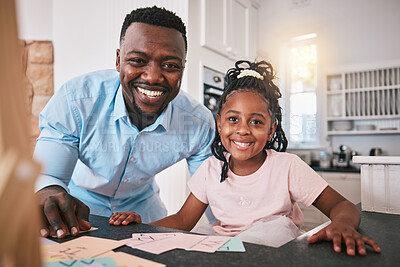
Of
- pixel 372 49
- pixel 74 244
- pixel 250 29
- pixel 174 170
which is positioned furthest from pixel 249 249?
pixel 372 49

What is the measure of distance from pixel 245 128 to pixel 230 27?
2.16 meters

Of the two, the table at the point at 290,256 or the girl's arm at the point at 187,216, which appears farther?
the girl's arm at the point at 187,216

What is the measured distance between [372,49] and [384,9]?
0.47 meters

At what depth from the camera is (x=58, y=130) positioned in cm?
118

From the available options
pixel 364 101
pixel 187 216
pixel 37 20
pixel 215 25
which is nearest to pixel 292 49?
pixel 364 101

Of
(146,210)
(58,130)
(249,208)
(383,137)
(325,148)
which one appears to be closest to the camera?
(249,208)

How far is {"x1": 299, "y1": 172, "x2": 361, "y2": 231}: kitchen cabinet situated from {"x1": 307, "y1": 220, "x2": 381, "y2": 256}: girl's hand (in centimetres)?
278

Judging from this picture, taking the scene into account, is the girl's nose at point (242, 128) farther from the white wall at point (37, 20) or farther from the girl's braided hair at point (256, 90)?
the white wall at point (37, 20)

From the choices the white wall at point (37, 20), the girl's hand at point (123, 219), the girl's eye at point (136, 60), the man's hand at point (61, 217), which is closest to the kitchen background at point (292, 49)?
the white wall at point (37, 20)

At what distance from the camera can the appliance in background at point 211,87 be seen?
260 cm

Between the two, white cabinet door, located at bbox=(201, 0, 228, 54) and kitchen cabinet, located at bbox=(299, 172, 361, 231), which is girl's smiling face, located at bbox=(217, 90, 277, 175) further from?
kitchen cabinet, located at bbox=(299, 172, 361, 231)

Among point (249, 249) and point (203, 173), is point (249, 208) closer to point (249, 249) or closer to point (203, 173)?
point (203, 173)

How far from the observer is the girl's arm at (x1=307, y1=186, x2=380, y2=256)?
56 cm

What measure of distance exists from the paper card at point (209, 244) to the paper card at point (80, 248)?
0.15 metres
